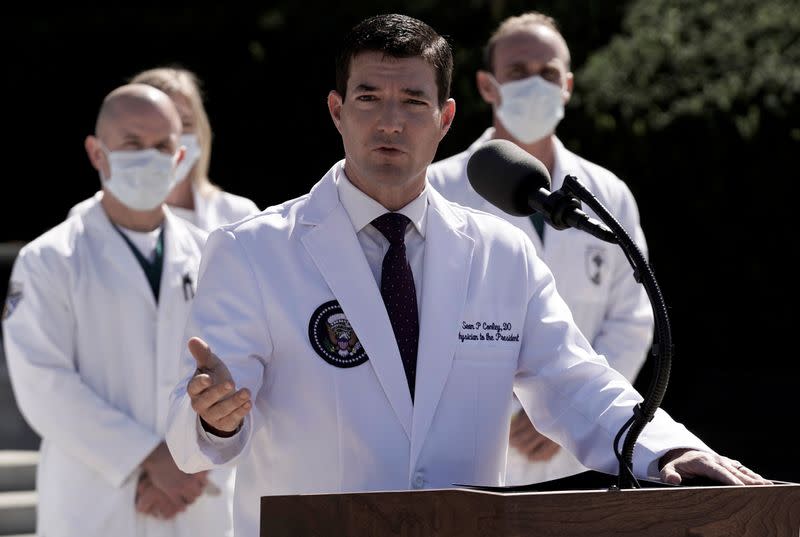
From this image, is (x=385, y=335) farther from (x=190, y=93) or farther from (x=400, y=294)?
(x=190, y=93)

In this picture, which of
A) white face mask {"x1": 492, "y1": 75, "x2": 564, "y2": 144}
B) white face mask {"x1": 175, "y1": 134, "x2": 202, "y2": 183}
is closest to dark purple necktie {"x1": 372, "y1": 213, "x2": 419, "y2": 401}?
white face mask {"x1": 492, "y1": 75, "x2": 564, "y2": 144}

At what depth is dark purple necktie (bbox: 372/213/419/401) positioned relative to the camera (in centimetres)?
347

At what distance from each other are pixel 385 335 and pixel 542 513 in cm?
81

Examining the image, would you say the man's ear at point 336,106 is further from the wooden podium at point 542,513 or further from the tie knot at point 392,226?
the wooden podium at point 542,513

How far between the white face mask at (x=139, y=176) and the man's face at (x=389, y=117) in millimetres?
2180

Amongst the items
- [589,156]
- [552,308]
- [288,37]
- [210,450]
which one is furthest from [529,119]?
[288,37]

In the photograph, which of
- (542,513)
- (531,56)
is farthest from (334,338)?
(531,56)

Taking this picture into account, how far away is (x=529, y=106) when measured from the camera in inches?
226

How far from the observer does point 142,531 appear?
5422mm

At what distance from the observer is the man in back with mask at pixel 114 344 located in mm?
5332

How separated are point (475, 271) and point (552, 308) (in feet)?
0.80

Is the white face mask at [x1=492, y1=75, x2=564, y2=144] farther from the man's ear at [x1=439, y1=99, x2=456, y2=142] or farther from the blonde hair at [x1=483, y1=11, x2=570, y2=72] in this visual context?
the man's ear at [x1=439, y1=99, x2=456, y2=142]

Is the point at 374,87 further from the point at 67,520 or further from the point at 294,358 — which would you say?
the point at 67,520

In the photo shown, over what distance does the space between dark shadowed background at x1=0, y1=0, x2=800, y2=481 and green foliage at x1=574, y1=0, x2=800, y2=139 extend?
0.02m
